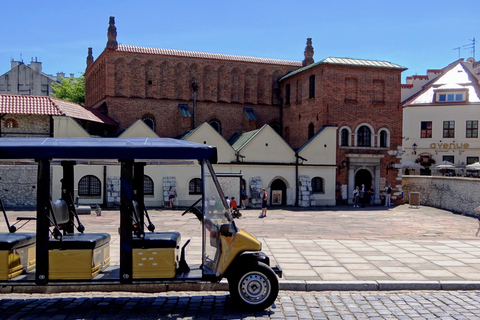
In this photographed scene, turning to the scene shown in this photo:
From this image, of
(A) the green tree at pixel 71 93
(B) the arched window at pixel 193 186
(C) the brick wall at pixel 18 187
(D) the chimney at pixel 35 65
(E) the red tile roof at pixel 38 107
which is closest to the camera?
(C) the brick wall at pixel 18 187

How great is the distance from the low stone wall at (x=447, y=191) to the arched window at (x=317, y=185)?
25.3 ft

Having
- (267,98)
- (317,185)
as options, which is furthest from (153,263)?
(267,98)

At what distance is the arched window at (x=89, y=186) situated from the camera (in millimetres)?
29984

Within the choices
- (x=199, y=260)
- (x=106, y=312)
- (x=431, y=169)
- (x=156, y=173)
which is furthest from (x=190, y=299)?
(x=431, y=169)

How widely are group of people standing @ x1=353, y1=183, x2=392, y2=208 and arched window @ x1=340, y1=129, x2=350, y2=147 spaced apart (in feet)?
10.6

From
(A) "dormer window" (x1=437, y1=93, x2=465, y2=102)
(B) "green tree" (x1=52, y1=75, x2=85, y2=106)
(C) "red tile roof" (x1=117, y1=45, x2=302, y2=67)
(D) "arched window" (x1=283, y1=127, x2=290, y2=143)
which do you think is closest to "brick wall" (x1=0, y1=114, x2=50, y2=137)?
(C) "red tile roof" (x1=117, y1=45, x2=302, y2=67)

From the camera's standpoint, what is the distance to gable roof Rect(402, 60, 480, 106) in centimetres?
4662

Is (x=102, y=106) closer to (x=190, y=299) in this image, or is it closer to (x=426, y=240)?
(x=426, y=240)

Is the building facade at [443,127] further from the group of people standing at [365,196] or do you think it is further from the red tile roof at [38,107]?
the red tile roof at [38,107]

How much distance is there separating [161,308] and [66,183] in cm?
279

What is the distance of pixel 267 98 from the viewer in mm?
40500

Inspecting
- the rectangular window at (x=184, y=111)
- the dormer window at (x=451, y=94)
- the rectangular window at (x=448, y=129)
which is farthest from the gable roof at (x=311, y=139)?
the dormer window at (x=451, y=94)

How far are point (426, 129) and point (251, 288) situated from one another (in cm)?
4335

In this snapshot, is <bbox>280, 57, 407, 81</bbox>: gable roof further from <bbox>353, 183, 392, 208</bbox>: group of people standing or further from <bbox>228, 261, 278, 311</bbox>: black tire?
<bbox>228, 261, 278, 311</bbox>: black tire
